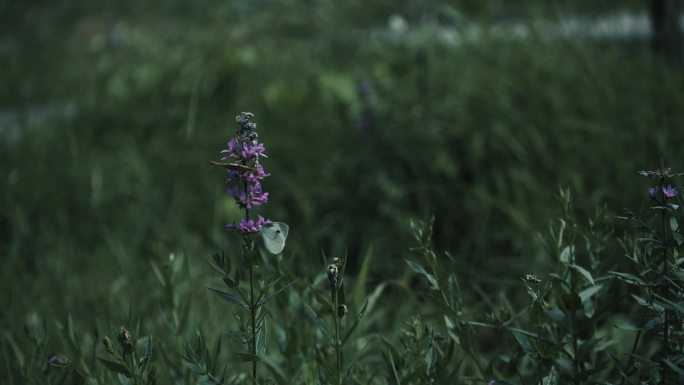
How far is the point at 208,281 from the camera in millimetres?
2152

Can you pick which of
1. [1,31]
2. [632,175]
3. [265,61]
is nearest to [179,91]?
[265,61]

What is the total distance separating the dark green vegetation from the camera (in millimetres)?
1911

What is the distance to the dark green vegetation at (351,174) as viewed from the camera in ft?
6.27

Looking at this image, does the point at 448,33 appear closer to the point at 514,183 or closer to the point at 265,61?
the point at 265,61

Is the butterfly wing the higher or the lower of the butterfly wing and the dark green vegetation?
the higher

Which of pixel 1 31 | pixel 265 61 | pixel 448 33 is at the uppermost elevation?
pixel 448 33

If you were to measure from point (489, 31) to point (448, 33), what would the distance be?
0.46m

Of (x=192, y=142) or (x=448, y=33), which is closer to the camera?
(x=192, y=142)

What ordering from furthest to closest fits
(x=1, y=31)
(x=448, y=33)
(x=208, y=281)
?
(x=1, y=31)
(x=448, y=33)
(x=208, y=281)

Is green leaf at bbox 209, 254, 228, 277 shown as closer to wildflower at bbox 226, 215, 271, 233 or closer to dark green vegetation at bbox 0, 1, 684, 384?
wildflower at bbox 226, 215, 271, 233

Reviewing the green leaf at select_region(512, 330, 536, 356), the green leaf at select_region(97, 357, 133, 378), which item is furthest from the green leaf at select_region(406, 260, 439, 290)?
the green leaf at select_region(97, 357, 133, 378)

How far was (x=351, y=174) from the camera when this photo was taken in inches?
104

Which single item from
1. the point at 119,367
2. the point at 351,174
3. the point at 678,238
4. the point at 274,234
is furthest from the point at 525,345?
the point at 351,174

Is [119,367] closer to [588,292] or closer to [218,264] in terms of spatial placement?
[218,264]
